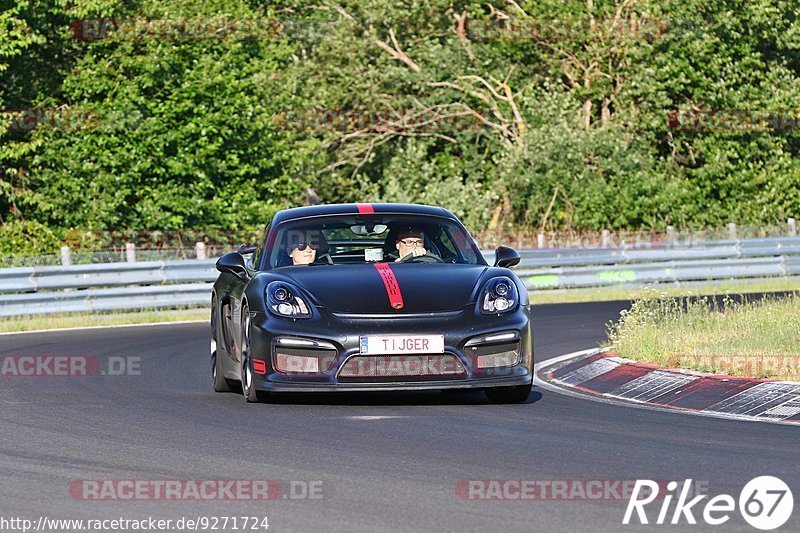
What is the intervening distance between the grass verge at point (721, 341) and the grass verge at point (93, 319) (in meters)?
10.4

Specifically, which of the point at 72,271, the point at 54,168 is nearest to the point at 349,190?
the point at 54,168

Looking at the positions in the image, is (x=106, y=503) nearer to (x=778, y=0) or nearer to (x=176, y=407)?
(x=176, y=407)

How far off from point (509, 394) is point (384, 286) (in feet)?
3.97

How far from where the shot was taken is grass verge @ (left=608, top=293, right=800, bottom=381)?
38.5 ft

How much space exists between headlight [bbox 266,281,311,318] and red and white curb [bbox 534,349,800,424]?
2.45 metres

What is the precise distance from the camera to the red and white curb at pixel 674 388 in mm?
10359

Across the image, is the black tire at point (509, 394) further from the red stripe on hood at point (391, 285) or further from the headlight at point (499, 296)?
the red stripe on hood at point (391, 285)

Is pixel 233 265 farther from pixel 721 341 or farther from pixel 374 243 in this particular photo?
pixel 721 341

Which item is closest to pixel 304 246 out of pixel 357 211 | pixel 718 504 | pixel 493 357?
pixel 357 211

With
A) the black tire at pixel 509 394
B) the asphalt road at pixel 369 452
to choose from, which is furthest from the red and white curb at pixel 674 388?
the black tire at pixel 509 394

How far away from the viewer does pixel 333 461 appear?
8.29 meters

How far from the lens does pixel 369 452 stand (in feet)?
28.2

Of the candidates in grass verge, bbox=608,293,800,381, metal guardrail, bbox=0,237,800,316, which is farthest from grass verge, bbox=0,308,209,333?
grass verge, bbox=608,293,800,381

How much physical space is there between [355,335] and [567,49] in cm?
3326
